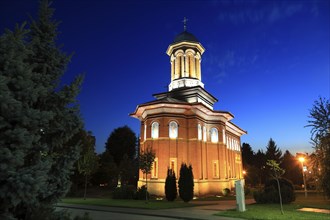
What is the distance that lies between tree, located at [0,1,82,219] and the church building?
21.8m

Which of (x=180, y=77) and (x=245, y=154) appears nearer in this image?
(x=180, y=77)

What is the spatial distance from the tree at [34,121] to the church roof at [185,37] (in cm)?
3107

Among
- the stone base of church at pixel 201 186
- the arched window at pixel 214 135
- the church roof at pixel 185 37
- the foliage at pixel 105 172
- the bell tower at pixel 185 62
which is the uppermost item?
the church roof at pixel 185 37

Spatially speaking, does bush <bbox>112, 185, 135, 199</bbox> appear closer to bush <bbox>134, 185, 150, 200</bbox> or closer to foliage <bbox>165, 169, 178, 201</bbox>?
bush <bbox>134, 185, 150, 200</bbox>

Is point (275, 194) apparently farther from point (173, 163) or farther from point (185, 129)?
point (185, 129)

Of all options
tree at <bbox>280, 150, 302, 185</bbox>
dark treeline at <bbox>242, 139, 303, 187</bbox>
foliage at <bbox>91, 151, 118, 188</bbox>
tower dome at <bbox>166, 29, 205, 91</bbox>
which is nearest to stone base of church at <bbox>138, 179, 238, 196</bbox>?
tower dome at <bbox>166, 29, 205, 91</bbox>

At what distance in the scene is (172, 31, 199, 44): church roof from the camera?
37.3 meters

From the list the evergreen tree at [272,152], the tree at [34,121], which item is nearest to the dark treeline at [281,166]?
the evergreen tree at [272,152]

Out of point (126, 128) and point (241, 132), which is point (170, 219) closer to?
point (241, 132)

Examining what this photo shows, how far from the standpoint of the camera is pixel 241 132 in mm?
49719

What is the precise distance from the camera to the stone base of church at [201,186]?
28109mm

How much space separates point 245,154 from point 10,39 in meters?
80.1

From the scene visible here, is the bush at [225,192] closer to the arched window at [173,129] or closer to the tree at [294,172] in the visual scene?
the arched window at [173,129]

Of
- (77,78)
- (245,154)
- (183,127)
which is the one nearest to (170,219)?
(77,78)
